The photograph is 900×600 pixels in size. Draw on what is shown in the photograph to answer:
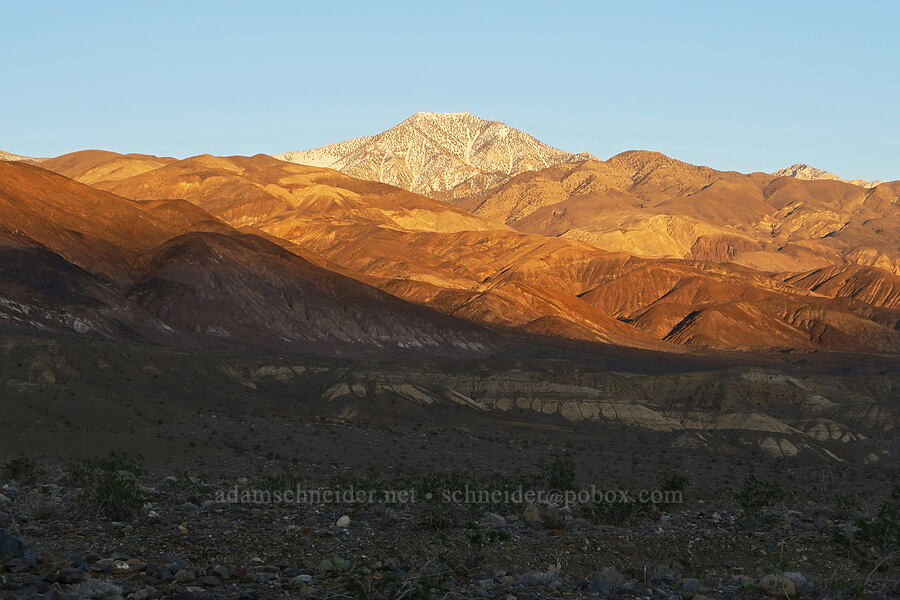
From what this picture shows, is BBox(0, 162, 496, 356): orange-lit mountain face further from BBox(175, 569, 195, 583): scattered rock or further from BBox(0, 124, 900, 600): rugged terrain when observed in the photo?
BBox(175, 569, 195, 583): scattered rock

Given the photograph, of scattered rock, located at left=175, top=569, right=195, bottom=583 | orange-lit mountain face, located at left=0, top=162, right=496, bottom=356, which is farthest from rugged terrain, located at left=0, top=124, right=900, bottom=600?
orange-lit mountain face, located at left=0, top=162, right=496, bottom=356

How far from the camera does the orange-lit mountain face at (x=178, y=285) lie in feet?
364

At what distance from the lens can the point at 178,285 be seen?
419 ft

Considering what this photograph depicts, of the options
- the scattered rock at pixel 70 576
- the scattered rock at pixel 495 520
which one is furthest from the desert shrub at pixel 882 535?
the scattered rock at pixel 70 576

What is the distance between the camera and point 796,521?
21422 mm

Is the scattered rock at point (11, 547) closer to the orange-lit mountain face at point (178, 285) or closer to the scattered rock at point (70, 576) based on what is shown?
the scattered rock at point (70, 576)

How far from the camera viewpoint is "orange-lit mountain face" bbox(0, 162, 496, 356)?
364 ft

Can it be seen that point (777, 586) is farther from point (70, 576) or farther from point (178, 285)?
point (178, 285)

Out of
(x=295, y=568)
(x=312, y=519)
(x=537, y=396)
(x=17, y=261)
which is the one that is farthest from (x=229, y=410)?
(x=17, y=261)

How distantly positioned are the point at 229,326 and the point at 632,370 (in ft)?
165

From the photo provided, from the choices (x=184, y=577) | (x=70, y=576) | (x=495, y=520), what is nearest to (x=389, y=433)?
(x=495, y=520)

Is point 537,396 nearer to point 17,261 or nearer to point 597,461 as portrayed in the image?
point 597,461

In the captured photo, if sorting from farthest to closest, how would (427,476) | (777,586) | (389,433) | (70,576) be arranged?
(389,433)
(427,476)
(777,586)
(70,576)

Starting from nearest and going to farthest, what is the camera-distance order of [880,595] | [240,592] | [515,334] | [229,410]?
1. [240,592]
2. [880,595]
3. [229,410]
4. [515,334]
